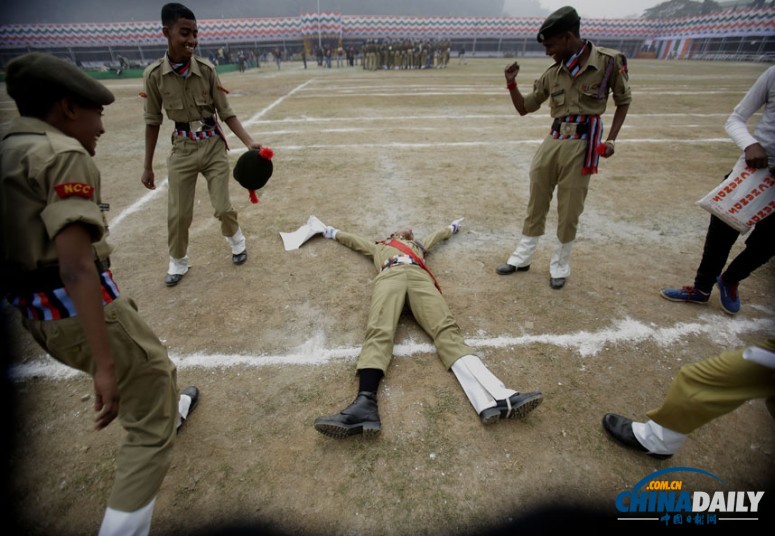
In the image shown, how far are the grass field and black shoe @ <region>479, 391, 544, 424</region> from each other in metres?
0.11

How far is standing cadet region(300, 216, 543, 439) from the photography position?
2340 mm

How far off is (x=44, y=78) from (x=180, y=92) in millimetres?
2495

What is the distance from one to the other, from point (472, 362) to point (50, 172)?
97.9 inches

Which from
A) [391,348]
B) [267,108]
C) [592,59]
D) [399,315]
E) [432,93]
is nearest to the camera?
[391,348]

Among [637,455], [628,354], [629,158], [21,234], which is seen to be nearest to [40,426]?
[21,234]

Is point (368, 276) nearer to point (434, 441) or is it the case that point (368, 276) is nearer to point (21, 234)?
point (434, 441)

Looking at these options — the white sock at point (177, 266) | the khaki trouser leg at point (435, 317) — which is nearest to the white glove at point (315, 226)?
the white sock at point (177, 266)

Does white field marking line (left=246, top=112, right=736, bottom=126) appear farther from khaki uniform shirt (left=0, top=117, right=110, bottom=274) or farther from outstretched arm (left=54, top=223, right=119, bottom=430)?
outstretched arm (left=54, top=223, right=119, bottom=430)

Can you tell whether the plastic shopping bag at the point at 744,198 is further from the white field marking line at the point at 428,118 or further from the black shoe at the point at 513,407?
the white field marking line at the point at 428,118

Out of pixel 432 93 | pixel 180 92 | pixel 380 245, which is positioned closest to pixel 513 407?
pixel 380 245

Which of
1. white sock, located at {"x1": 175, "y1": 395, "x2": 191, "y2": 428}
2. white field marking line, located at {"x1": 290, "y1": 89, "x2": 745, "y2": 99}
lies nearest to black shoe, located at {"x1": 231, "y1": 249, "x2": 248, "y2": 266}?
white sock, located at {"x1": 175, "y1": 395, "x2": 191, "y2": 428}

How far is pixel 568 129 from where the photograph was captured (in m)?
3.43

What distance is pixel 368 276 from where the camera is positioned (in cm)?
400

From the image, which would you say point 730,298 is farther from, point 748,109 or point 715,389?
point 715,389
